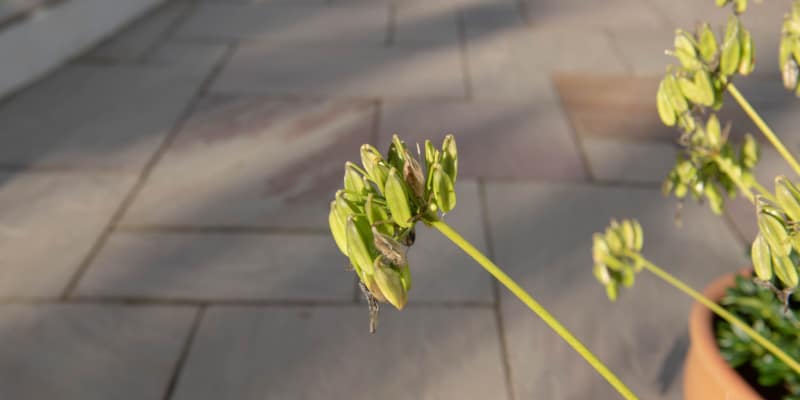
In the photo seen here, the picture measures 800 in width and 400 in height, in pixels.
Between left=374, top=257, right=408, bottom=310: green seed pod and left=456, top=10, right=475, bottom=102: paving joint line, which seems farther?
left=456, top=10, right=475, bottom=102: paving joint line

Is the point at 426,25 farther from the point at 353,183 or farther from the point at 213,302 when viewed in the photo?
the point at 353,183

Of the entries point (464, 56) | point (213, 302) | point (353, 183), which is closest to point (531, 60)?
point (464, 56)

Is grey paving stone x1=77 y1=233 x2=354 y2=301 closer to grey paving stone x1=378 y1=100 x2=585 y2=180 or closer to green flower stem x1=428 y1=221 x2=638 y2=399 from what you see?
grey paving stone x1=378 y1=100 x2=585 y2=180

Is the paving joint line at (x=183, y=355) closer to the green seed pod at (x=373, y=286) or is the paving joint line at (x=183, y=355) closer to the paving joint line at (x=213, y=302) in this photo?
the paving joint line at (x=213, y=302)

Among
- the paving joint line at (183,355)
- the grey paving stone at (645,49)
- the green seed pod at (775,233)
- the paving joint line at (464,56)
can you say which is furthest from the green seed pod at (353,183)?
the grey paving stone at (645,49)

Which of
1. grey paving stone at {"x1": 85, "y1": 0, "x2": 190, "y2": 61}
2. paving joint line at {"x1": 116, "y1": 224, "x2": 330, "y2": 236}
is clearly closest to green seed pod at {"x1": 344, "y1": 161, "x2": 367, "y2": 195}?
paving joint line at {"x1": 116, "y1": 224, "x2": 330, "y2": 236}

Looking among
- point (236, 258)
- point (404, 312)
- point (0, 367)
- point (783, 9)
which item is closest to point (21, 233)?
point (0, 367)
